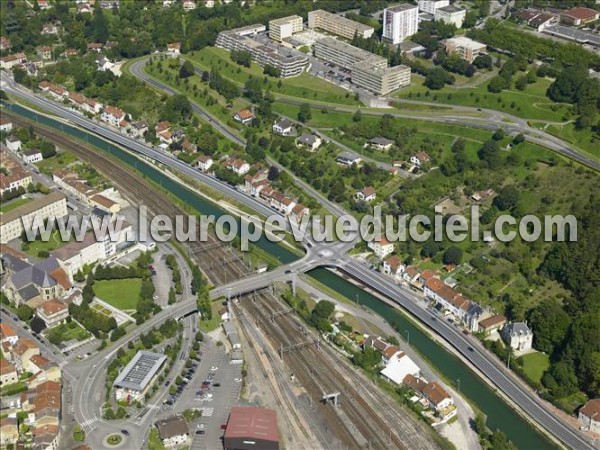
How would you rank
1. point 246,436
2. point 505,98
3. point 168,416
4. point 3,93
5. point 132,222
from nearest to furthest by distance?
1. point 246,436
2. point 168,416
3. point 132,222
4. point 505,98
5. point 3,93

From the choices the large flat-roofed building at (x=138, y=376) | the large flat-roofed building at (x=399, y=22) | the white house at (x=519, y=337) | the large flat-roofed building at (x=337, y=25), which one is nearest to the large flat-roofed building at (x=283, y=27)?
the large flat-roofed building at (x=337, y=25)

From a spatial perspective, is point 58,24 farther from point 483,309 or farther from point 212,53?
point 483,309

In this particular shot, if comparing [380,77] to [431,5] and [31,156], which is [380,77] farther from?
[31,156]

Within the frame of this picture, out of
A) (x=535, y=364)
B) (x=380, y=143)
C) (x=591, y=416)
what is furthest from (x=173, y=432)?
(x=380, y=143)

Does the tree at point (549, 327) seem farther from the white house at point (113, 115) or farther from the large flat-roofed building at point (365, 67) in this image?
the white house at point (113, 115)

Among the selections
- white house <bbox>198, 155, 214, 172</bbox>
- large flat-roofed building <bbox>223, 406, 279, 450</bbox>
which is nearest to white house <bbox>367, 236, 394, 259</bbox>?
large flat-roofed building <bbox>223, 406, 279, 450</bbox>

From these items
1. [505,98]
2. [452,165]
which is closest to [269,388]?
[452,165]
